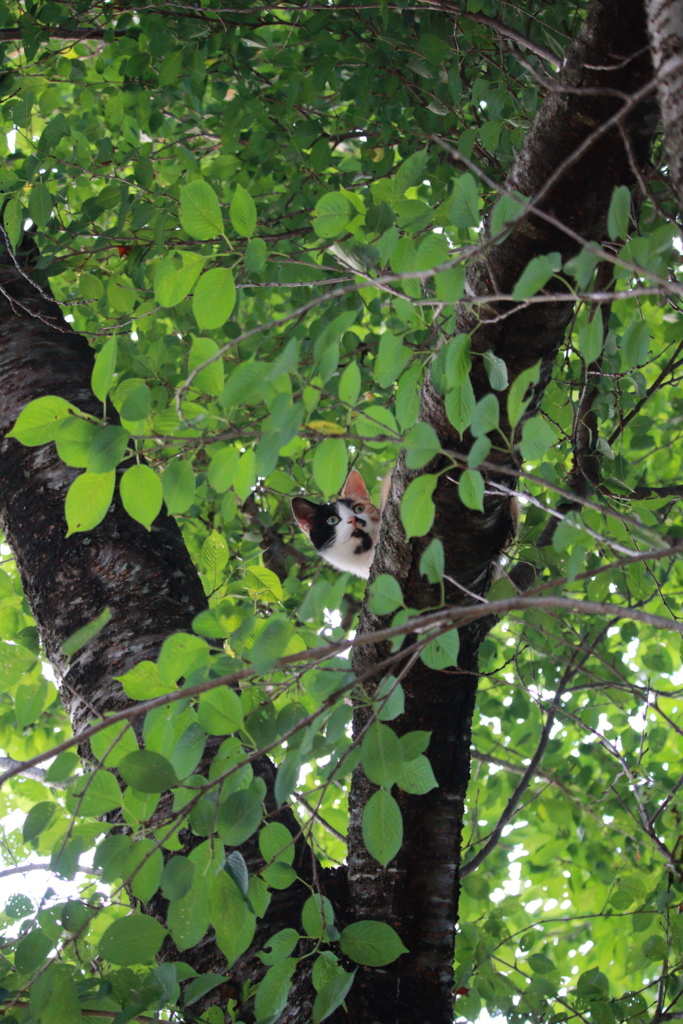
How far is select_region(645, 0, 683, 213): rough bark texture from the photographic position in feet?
3.14

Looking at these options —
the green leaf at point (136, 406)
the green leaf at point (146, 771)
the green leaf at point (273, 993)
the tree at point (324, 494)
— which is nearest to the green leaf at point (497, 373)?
the tree at point (324, 494)

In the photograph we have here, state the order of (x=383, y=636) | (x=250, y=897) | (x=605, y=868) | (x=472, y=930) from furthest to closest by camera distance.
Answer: (x=605, y=868) → (x=472, y=930) → (x=250, y=897) → (x=383, y=636)

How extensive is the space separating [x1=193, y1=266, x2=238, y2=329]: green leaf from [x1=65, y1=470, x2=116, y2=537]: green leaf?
1.01 ft

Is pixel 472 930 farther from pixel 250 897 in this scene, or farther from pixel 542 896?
pixel 542 896

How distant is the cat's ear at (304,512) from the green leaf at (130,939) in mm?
3019

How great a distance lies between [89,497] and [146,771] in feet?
1.39

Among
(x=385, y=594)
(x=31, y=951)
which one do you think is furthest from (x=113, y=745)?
(x=385, y=594)

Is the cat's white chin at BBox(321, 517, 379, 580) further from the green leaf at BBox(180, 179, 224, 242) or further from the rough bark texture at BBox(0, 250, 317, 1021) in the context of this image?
the green leaf at BBox(180, 179, 224, 242)

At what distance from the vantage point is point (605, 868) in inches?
159

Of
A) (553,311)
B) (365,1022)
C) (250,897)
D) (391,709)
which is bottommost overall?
(365,1022)

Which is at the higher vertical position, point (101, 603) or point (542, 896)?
point (101, 603)

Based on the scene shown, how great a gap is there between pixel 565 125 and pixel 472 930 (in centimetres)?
228

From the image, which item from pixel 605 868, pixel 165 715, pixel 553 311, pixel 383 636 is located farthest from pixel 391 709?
pixel 605 868

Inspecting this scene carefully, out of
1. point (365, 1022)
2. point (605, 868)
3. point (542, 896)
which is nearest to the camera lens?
point (365, 1022)
